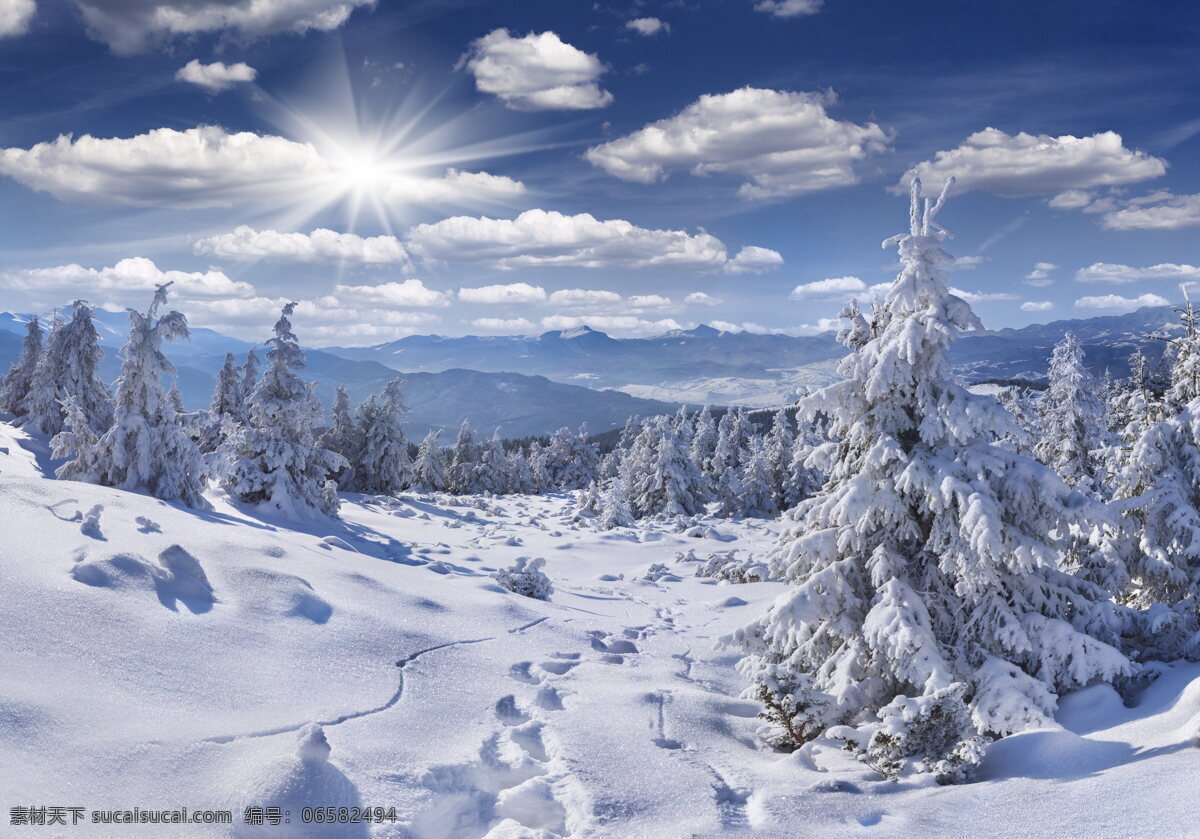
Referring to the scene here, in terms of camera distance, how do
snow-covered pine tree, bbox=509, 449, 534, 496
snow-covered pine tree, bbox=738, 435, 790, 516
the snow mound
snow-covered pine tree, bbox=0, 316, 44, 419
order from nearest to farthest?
1. the snow mound
2. snow-covered pine tree, bbox=0, 316, 44, 419
3. snow-covered pine tree, bbox=738, 435, 790, 516
4. snow-covered pine tree, bbox=509, 449, 534, 496

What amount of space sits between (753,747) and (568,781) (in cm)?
293

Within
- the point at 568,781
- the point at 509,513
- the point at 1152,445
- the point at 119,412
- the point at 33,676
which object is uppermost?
the point at 119,412

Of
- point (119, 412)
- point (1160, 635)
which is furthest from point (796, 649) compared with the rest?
point (119, 412)

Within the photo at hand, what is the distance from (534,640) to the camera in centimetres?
1170

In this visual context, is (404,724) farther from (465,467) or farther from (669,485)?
(465,467)

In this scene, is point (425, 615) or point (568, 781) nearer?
point (568, 781)

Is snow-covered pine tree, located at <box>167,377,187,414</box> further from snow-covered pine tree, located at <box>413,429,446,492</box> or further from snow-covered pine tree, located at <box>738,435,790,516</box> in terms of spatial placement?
snow-covered pine tree, located at <box>738,435,790,516</box>

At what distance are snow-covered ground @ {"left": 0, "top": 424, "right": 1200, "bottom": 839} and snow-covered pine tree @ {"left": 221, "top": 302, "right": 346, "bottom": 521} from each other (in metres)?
12.5

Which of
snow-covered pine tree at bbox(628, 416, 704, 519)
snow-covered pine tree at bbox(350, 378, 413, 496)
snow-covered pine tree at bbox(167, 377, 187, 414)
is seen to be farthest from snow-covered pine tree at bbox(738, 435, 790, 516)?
snow-covered pine tree at bbox(167, 377, 187, 414)

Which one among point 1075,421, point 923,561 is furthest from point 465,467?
point 923,561

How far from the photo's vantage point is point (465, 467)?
68.8 m

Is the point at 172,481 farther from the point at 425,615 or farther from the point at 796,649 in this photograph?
the point at 796,649

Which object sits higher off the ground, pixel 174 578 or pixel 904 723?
pixel 174 578

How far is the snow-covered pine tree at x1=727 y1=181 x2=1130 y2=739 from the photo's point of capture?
829 centimetres
